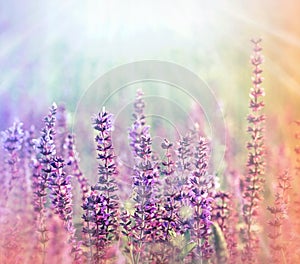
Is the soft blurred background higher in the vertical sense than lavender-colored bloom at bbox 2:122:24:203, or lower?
higher

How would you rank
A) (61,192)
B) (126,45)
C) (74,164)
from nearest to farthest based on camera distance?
(61,192), (74,164), (126,45)

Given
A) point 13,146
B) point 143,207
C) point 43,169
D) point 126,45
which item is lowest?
point 143,207

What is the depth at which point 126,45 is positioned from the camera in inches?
63.6

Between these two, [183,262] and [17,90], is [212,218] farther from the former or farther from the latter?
[17,90]

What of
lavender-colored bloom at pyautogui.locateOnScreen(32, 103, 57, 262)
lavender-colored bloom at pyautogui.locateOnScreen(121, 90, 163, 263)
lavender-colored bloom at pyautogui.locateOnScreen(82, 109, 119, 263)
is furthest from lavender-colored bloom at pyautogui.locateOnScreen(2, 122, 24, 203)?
lavender-colored bloom at pyautogui.locateOnScreen(121, 90, 163, 263)

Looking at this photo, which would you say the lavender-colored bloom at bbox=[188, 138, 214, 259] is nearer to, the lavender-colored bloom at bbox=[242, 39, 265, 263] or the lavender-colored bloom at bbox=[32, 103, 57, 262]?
the lavender-colored bloom at bbox=[242, 39, 265, 263]

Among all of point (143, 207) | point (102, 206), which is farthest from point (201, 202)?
point (102, 206)

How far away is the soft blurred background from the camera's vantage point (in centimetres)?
160

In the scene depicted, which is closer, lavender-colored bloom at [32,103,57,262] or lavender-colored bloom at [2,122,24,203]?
lavender-colored bloom at [32,103,57,262]

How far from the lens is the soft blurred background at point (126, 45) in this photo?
1596 millimetres

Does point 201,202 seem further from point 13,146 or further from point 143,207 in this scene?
point 13,146

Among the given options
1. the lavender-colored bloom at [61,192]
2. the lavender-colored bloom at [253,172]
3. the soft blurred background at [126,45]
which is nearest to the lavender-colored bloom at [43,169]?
the lavender-colored bloom at [61,192]

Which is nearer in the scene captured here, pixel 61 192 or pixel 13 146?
pixel 61 192

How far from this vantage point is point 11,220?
1538mm
